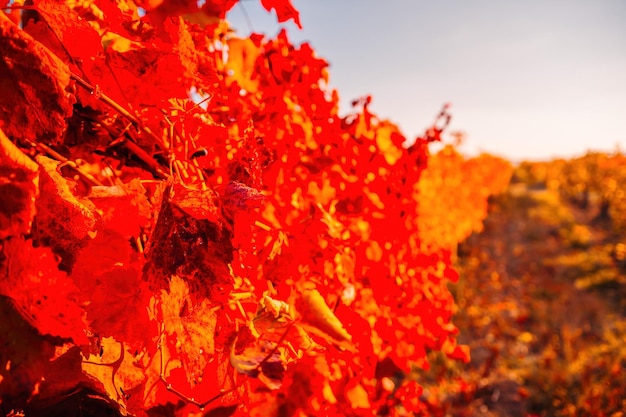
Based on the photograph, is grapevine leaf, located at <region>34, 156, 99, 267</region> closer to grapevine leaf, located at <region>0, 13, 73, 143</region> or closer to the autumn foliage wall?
the autumn foliage wall

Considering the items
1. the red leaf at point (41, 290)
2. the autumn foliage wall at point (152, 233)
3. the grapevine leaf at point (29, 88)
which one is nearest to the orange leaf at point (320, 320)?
the autumn foliage wall at point (152, 233)

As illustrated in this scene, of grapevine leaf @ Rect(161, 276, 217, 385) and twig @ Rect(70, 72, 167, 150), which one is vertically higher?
twig @ Rect(70, 72, 167, 150)

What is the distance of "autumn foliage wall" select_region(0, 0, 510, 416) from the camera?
835 millimetres

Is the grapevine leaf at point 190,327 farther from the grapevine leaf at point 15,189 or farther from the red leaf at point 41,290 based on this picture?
the grapevine leaf at point 15,189

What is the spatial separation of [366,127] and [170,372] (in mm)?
1489

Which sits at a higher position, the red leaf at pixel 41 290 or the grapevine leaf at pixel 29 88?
the grapevine leaf at pixel 29 88

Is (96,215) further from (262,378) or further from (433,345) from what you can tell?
(433,345)

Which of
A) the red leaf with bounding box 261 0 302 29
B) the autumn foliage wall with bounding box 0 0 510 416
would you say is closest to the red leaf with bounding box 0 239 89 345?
the autumn foliage wall with bounding box 0 0 510 416

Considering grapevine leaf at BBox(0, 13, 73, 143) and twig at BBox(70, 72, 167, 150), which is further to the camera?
twig at BBox(70, 72, 167, 150)

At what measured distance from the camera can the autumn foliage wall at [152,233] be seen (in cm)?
83

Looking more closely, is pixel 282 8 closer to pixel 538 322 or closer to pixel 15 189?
pixel 15 189

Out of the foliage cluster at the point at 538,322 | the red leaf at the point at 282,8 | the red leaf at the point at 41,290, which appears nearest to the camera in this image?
the red leaf at the point at 41,290

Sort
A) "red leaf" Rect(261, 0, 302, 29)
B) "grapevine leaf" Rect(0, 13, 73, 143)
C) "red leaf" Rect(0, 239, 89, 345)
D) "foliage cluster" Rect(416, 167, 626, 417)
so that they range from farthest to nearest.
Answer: "foliage cluster" Rect(416, 167, 626, 417), "red leaf" Rect(261, 0, 302, 29), "red leaf" Rect(0, 239, 89, 345), "grapevine leaf" Rect(0, 13, 73, 143)

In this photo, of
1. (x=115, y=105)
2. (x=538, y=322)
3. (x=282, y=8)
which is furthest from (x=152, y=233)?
(x=538, y=322)
